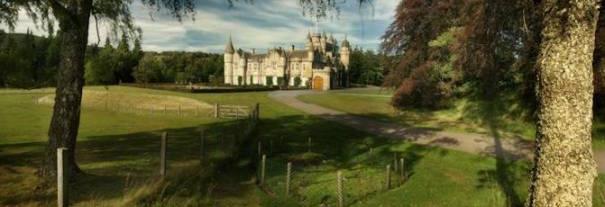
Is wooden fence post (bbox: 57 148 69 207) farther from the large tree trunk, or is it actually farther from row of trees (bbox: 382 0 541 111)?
row of trees (bbox: 382 0 541 111)

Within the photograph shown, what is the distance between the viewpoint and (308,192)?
48.7 ft

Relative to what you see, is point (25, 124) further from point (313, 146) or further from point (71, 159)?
point (71, 159)

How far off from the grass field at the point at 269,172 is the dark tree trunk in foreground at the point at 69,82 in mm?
911

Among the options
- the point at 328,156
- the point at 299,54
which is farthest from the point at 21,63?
the point at 299,54

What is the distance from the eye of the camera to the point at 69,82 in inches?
494

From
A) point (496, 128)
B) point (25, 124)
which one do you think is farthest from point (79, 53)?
point (25, 124)

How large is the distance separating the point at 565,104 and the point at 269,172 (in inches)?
499

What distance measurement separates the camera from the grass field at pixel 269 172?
451 inches

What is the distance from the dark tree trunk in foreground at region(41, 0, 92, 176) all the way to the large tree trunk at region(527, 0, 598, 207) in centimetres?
978

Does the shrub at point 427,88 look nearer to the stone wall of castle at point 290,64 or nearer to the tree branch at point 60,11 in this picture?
the tree branch at point 60,11

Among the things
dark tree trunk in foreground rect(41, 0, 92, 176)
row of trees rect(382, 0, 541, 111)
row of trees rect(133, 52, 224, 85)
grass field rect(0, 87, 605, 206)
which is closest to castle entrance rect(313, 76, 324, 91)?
row of trees rect(133, 52, 224, 85)

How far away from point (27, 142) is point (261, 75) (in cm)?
10461

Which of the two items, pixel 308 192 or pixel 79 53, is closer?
pixel 79 53

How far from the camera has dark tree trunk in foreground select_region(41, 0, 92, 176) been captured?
1241 cm
